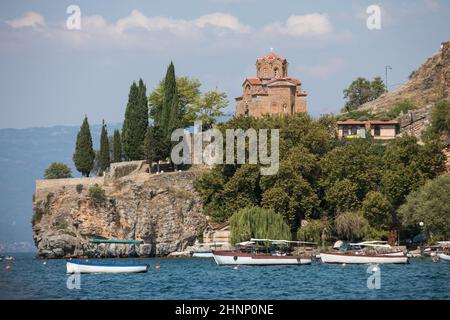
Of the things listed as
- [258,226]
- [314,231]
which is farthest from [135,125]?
[314,231]

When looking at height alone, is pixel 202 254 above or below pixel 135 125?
below

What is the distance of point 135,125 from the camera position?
92000 millimetres

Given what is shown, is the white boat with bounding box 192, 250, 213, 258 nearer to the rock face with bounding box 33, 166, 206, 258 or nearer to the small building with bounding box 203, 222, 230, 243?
the small building with bounding box 203, 222, 230, 243

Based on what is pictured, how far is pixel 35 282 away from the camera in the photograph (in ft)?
186

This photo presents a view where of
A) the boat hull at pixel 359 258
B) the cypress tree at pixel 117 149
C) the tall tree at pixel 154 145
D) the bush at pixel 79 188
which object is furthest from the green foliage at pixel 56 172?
the boat hull at pixel 359 258

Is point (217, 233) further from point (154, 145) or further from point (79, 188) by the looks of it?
point (79, 188)

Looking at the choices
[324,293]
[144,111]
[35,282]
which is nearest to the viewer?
[324,293]

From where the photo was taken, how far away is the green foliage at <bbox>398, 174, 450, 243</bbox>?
73062 mm

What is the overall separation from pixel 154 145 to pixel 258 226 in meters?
13.9

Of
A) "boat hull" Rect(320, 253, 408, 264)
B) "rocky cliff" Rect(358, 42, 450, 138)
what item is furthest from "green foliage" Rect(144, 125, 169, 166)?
"rocky cliff" Rect(358, 42, 450, 138)

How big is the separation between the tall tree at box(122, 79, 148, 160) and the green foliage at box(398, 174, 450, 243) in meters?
26.5

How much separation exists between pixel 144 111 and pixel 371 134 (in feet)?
72.3
